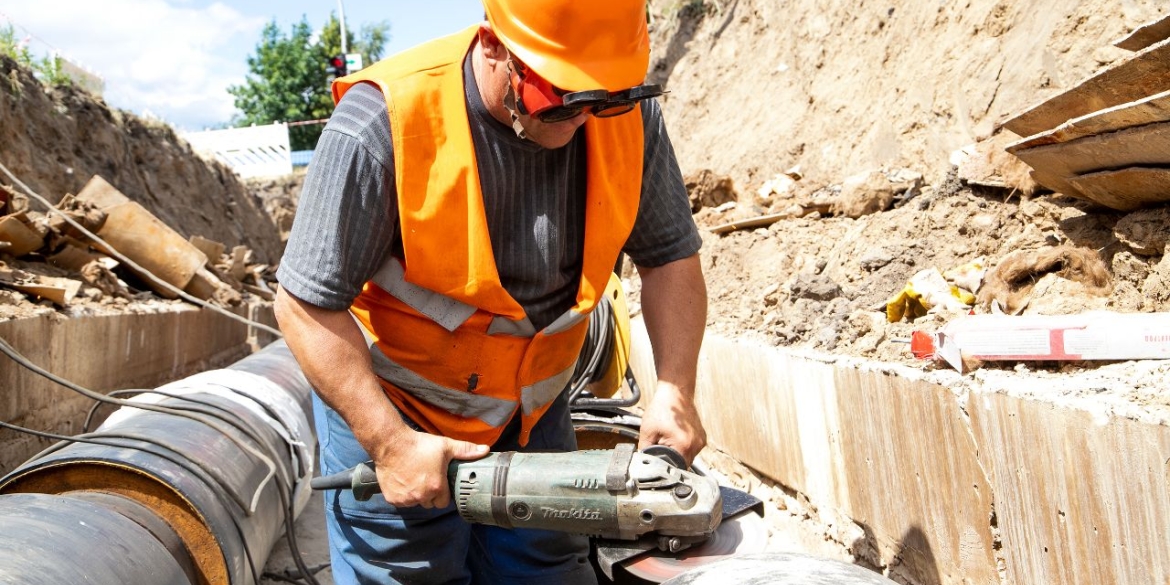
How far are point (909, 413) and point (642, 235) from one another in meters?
1.27

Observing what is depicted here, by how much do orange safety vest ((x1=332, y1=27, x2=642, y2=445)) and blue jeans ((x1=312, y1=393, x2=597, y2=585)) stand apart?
0.19 meters

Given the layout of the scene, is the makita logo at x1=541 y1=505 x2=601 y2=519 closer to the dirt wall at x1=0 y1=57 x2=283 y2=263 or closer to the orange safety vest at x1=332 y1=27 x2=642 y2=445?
the orange safety vest at x1=332 y1=27 x2=642 y2=445

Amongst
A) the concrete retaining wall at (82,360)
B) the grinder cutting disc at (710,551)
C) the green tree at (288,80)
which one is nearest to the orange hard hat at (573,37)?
the grinder cutting disc at (710,551)

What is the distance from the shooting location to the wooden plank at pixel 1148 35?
3479 millimetres

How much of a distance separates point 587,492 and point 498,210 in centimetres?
72

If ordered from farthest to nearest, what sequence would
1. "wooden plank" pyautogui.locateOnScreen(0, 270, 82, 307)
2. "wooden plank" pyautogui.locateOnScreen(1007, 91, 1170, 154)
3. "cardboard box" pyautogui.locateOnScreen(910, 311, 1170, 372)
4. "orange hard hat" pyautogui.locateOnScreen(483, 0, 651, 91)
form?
"wooden plank" pyautogui.locateOnScreen(0, 270, 82, 307)
"wooden plank" pyautogui.locateOnScreen(1007, 91, 1170, 154)
"cardboard box" pyautogui.locateOnScreen(910, 311, 1170, 372)
"orange hard hat" pyautogui.locateOnScreen(483, 0, 651, 91)

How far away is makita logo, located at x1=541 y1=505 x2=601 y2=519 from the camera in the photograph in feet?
6.84

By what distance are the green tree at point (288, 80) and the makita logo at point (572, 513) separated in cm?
4765

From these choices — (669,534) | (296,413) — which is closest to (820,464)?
(669,534)

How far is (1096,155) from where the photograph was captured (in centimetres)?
353

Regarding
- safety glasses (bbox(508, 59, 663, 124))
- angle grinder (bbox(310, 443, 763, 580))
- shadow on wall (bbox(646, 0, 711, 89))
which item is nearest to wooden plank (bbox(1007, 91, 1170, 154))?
safety glasses (bbox(508, 59, 663, 124))

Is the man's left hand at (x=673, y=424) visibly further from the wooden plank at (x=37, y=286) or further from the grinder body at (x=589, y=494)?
the wooden plank at (x=37, y=286)

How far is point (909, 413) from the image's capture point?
324 cm

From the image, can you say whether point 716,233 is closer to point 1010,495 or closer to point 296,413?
point 296,413
